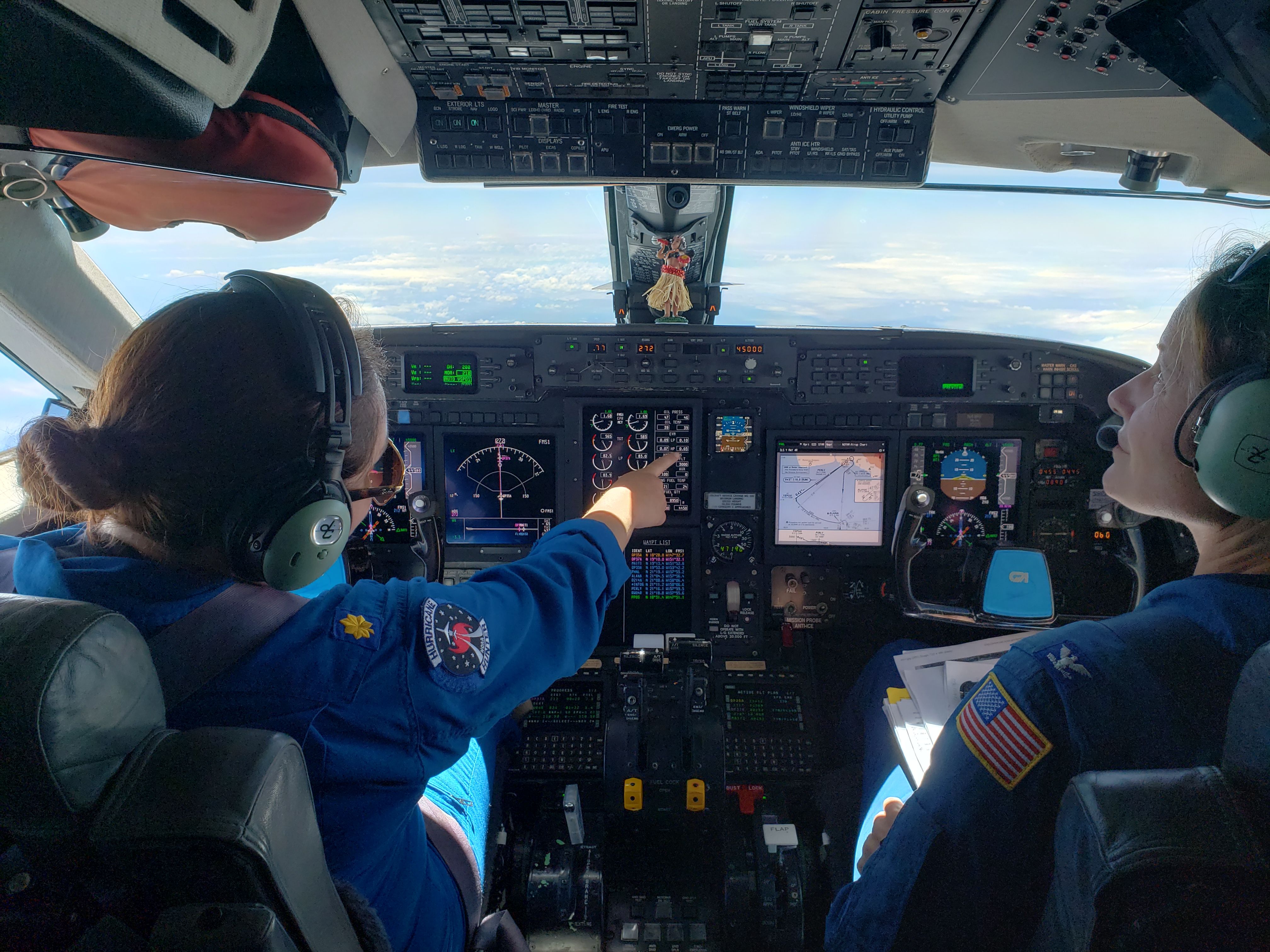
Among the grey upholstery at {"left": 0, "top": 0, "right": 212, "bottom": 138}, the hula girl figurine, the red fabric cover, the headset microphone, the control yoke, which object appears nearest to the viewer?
the grey upholstery at {"left": 0, "top": 0, "right": 212, "bottom": 138}

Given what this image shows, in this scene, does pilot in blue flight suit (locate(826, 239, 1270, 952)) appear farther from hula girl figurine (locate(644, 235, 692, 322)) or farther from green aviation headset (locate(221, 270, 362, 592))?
hula girl figurine (locate(644, 235, 692, 322))

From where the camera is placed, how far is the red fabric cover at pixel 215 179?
1.11 meters

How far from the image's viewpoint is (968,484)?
2242 mm

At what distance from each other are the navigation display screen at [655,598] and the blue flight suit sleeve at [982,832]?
1.29 meters

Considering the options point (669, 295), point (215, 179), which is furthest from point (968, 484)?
point (215, 179)

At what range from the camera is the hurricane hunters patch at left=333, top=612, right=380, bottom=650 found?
0.89 metres

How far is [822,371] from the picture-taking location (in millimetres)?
2180

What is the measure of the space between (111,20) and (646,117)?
97cm

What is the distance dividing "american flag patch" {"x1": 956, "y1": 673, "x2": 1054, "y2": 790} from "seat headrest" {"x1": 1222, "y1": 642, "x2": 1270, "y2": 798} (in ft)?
0.94

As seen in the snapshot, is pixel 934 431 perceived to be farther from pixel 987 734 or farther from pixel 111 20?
pixel 111 20

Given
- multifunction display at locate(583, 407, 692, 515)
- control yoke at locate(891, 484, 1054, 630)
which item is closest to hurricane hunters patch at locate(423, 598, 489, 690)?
multifunction display at locate(583, 407, 692, 515)

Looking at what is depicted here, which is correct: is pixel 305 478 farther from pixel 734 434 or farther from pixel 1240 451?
pixel 734 434

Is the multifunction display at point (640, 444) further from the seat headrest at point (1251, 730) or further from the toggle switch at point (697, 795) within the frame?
the seat headrest at point (1251, 730)

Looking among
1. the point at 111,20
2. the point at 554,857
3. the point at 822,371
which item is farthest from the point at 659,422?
the point at 111,20
